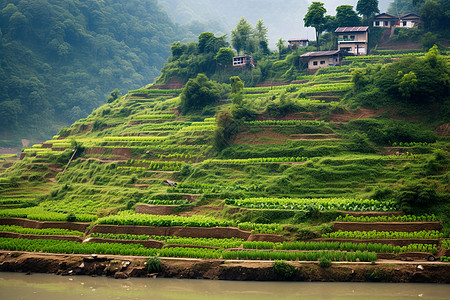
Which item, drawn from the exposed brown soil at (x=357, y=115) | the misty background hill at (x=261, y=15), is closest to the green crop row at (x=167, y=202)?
the exposed brown soil at (x=357, y=115)

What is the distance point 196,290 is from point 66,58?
88859 millimetres

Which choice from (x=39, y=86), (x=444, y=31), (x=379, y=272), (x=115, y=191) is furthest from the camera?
(x=39, y=86)

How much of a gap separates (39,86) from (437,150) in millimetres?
81223

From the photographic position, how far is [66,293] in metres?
25.1

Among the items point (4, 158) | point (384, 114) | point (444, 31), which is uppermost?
point (444, 31)

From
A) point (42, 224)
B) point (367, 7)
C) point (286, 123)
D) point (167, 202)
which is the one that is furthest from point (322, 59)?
point (42, 224)

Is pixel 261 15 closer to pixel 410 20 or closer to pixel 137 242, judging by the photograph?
pixel 410 20

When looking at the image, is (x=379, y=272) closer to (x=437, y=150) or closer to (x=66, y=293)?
(x=437, y=150)

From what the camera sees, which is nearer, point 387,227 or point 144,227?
point 387,227

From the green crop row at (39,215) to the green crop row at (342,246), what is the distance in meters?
13.6

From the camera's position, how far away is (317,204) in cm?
3067

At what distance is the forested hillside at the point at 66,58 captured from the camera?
9088cm

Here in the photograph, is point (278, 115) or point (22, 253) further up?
point (278, 115)

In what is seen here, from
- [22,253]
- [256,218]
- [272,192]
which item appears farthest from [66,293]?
[272,192]
